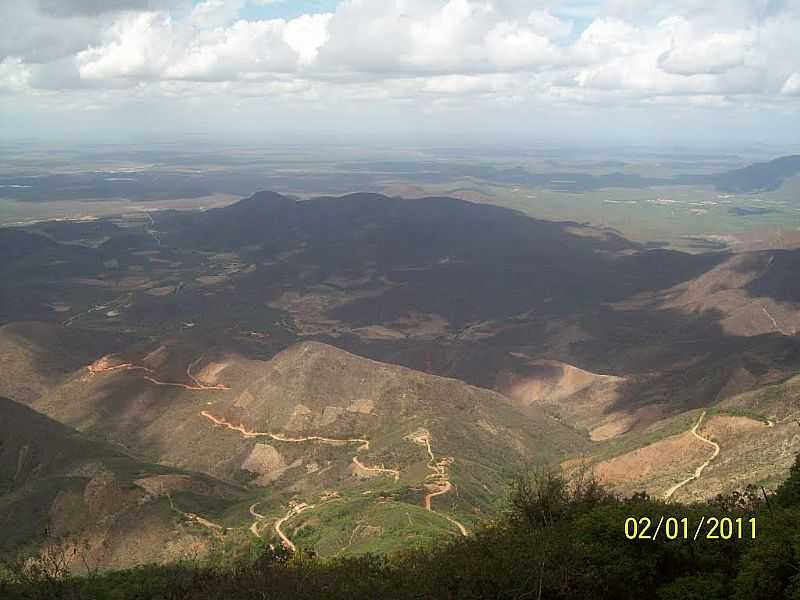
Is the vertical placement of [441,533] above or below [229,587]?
below

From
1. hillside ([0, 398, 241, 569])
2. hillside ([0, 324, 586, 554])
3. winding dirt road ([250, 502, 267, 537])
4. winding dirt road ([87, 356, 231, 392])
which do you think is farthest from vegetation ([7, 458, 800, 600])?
winding dirt road ([87, 356, 231, 392])

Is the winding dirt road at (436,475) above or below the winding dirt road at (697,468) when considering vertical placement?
below

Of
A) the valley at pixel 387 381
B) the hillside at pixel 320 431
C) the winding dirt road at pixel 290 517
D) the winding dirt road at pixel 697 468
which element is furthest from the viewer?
the hillside at pixel 320 431

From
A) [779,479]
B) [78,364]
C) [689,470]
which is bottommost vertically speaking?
[78,364]

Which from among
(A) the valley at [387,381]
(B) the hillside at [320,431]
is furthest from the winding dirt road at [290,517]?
(B) the hillside at [320,431]

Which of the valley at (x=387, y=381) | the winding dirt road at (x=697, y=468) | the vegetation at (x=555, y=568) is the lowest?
the valley at (x=387, y=381)

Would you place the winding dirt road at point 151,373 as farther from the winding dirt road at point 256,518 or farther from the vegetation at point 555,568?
the vegetation at point 555,568

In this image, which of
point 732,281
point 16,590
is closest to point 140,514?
point 16,590

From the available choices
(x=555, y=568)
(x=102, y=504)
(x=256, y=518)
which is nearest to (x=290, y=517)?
(x=256, y=518)

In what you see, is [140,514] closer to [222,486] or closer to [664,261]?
[222,486]

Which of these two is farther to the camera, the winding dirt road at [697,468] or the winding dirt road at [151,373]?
the winding dirt road at [151,373]
